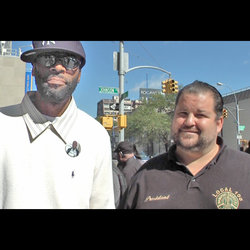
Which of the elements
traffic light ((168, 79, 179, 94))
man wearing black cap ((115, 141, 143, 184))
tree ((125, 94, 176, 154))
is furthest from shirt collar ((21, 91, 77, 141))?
tree ((125, 94, 176, 154))

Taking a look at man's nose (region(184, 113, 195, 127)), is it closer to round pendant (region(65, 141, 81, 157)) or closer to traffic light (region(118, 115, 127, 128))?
round pendant (region(65, 141, 81, 157))

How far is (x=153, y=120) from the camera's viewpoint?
40.2m

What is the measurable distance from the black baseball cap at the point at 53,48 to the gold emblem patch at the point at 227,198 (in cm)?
112

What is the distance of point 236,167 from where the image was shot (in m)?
1.68

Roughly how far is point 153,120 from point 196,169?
127ft

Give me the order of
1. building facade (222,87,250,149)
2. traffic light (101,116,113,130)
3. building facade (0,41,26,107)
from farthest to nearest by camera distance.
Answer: building facade (222,87,250,149) < traffic light (101,116,113,130) < building facade (0,41,26,107)

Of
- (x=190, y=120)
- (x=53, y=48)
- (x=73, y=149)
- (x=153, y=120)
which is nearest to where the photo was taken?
(x=53, y=48)

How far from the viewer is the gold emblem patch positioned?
5.05 ft

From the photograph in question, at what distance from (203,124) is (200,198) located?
18.0 inches

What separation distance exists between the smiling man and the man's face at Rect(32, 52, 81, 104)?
754 mm

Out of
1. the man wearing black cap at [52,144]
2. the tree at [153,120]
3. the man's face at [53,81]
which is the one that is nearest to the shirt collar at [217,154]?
the man wearing black cap at [52,144]

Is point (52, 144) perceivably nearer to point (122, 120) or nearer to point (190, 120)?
point (190, 120)

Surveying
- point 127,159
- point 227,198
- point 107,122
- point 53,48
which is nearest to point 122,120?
point 107,122

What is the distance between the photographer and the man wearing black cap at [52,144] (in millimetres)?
1363
